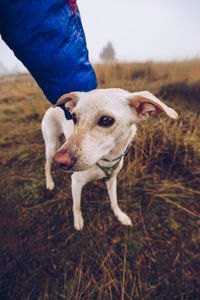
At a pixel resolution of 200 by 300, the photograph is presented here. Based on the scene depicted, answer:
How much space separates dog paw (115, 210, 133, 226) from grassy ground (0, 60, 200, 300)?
2.7 inches

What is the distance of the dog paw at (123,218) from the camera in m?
1.72

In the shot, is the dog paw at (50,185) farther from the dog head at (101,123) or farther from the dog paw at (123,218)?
the dog head at (101,123)

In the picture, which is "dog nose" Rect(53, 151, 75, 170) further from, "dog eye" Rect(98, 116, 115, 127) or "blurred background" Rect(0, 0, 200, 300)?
"blurred background" Rect(0, 0, 200, 300)

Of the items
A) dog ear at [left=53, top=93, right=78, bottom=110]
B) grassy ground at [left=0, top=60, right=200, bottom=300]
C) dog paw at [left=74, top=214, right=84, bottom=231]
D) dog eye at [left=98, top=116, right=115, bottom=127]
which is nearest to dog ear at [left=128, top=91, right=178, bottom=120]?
dog eye at [left=98, top=116, right=115, bottom=127]

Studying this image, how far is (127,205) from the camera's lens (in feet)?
6.30

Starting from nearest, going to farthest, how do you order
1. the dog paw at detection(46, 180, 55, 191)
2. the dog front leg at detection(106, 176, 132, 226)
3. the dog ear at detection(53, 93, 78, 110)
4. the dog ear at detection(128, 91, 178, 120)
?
the dog ear at detection(128, 91, 178, 120) → the dog ear at detection(53, 93, 78, 110) → the dog front leg at detection(106, 176, 132, 226) → the dog paw at detection(46, 180, 55, 191)

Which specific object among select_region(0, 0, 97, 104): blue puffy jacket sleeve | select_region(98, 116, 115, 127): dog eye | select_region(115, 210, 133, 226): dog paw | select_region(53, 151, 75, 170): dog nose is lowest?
select_region(115, 210, 133, 226): dog paw

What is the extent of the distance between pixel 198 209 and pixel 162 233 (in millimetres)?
640

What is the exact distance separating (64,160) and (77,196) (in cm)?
83

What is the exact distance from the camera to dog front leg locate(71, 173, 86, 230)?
140 cm

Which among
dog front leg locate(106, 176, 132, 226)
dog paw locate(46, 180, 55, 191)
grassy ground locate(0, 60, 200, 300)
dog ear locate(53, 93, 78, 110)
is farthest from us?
dog paw locate(46, 180, 55, 191)

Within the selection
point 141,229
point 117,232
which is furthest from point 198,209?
point 117,232

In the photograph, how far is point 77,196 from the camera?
5.11ft

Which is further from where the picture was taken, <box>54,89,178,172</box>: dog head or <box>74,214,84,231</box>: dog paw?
<box>74,214,84,231</box>: dog paw
